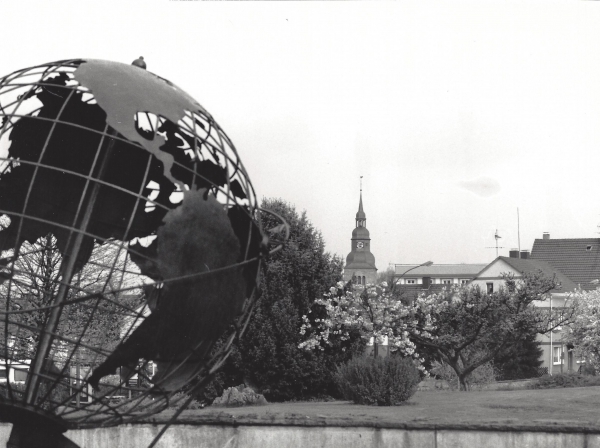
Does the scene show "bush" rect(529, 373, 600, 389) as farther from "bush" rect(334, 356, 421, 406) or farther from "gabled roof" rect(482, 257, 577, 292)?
"gabled roof" rect(482, 257, 577, 292)

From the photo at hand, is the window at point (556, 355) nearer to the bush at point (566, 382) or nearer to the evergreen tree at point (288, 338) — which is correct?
the bush at point (566, 382)

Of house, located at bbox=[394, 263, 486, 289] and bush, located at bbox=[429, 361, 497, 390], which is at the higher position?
house, located at bbox=[394, 263, 486, 289]

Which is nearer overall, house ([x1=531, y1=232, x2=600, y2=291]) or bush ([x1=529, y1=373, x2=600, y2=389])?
bush ([x1=529, y1=373, x2=600, y2=389])

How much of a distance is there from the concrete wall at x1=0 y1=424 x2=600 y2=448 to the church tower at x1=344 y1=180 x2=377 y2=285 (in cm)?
9786

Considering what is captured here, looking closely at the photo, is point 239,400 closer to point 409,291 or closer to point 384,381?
point 384,381

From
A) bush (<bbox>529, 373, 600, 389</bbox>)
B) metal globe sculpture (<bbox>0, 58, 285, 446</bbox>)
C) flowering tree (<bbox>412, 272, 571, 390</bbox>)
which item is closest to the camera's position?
metal globe sculpture (<bbox>0, 58, 285, 446</bbox>)

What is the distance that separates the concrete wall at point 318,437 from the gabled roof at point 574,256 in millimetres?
46012

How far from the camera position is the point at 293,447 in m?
9.70

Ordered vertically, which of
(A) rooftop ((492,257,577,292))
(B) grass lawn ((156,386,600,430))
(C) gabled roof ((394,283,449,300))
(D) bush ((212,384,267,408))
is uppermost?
(A) rooftop ((492,257,577,292))

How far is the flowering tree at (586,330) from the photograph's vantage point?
1112 inches

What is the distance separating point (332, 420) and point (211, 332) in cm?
593

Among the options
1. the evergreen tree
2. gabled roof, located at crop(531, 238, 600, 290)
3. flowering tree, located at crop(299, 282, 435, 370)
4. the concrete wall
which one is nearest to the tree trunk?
flowering tree, located at crop(299, 282, 435, 370)

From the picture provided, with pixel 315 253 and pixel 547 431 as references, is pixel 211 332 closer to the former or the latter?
pixel 547 431

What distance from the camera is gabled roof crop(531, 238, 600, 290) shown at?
5447cm
